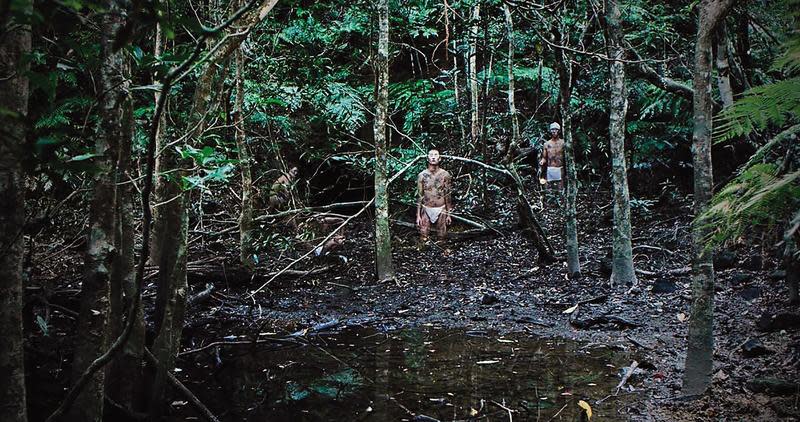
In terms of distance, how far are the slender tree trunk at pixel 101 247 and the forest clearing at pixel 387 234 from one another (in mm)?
13

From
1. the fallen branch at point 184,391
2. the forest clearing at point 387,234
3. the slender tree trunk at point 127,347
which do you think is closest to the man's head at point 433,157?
the forest clearing at point 387,234

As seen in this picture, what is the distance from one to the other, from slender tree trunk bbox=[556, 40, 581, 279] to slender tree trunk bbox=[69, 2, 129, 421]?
23.1ft

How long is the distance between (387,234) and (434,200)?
2.74 metres

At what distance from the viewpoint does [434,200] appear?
1291 cm

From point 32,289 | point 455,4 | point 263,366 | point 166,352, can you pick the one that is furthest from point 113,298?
point 455,4

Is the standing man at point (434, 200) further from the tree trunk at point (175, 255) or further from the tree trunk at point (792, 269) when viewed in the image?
the tree trunk at point (175, 255)

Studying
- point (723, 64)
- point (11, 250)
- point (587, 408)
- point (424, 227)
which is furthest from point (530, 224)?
point (11, 250)

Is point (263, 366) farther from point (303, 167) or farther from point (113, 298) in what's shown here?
point (303, 167)

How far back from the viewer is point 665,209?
1380 cm

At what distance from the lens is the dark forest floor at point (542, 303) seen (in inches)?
206

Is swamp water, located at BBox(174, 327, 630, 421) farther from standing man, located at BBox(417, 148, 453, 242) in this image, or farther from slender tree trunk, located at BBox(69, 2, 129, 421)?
standing man, located at BBox(417, 148, 453, 242)

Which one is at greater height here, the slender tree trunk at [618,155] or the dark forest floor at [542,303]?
the slender tree trunk at [618,155]

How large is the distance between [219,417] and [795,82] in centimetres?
466

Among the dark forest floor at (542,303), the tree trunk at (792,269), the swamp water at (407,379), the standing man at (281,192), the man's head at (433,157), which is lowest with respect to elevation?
the swamp water at (407,379)
